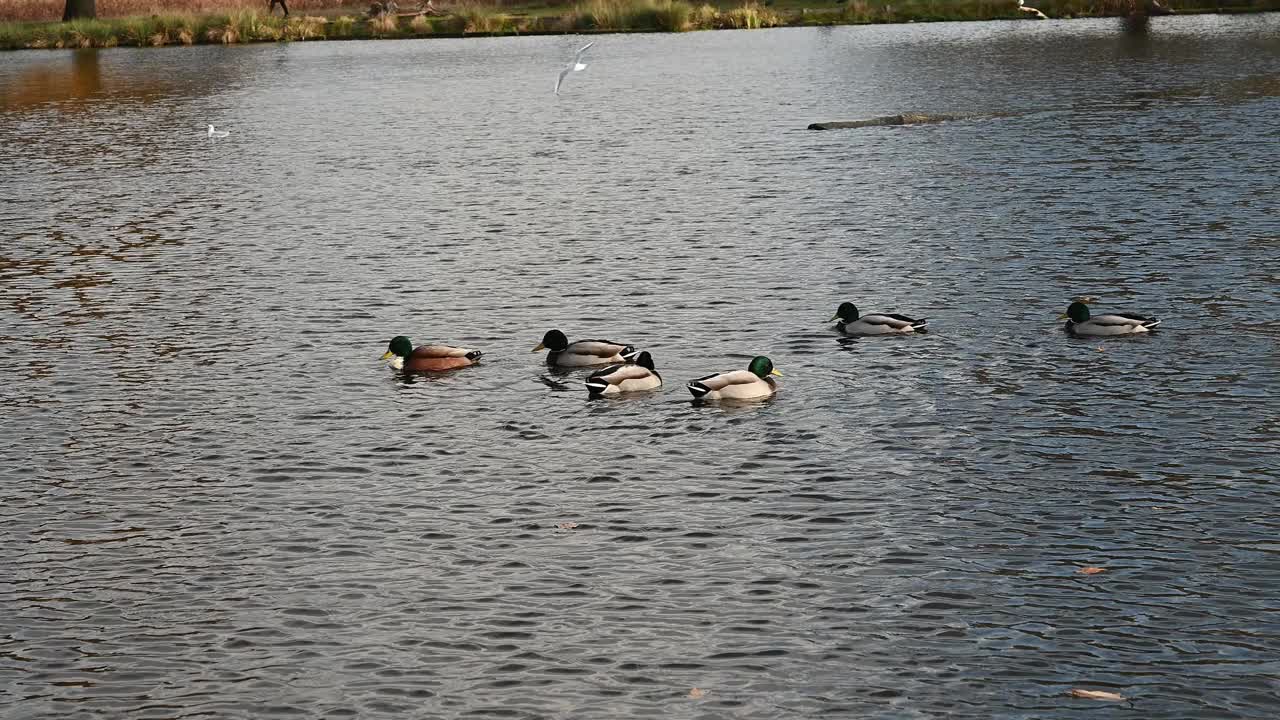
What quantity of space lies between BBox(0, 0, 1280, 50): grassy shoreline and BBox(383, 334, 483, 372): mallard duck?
71.9 meters

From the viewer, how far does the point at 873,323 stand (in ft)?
84.2

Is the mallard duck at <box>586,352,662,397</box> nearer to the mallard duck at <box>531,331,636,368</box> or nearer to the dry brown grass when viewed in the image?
the mallard duck at <box>531,331,636,368</box>

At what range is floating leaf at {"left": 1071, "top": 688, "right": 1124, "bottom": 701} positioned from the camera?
13445 mm

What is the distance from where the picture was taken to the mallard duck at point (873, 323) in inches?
1008

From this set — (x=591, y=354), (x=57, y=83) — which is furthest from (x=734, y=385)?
(x=57, y=83)

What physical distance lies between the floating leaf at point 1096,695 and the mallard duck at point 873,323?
1238 cm

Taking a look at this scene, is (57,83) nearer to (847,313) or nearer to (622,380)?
(847,313)

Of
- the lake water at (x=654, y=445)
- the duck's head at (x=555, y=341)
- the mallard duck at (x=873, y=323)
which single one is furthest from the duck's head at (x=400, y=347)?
the mallard duck at (x=873, y=323)

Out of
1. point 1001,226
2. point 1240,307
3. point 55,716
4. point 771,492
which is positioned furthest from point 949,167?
point 55,716

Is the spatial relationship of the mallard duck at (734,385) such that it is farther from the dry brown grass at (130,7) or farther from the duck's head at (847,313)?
the dry brown grass at (130,7)

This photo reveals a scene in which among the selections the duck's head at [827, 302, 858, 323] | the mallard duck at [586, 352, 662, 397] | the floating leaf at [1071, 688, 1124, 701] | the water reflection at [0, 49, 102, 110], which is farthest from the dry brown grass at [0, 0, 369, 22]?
the floating leaf at [1071, 688, 1124, 701]

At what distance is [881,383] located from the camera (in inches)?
914

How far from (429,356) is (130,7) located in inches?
3650

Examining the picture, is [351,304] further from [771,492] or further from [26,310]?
[771,492]
